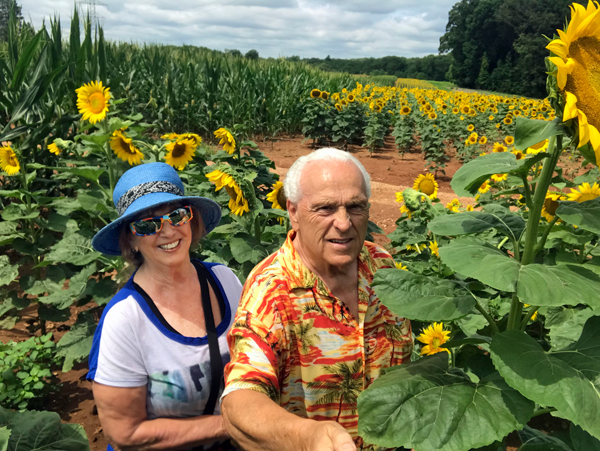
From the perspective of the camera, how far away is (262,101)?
14.9 m

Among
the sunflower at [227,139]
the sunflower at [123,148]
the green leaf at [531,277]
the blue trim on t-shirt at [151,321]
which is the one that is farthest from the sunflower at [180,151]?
the green leaf at [531,277]

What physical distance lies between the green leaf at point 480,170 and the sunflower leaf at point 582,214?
154mm

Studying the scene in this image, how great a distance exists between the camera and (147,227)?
1981 mm

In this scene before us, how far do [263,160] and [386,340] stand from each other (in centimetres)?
220

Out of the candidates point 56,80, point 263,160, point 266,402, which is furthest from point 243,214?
point 56,80

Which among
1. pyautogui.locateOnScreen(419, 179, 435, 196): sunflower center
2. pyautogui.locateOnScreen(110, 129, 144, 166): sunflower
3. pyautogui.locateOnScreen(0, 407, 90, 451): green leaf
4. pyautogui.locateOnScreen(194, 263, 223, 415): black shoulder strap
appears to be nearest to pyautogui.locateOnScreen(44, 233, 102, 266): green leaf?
pyautogui.locateOnScreen(110, 129, 144, 166): sunflower

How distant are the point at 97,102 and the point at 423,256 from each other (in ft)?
9.17

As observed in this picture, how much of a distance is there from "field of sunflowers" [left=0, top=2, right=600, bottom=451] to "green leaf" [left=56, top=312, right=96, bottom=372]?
1 centimetres

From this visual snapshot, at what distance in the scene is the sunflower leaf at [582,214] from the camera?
1.10m

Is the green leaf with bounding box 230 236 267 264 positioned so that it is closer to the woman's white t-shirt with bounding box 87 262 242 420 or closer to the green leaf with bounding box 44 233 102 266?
the woman's white t-shirt with bounding box 87 262 242 420

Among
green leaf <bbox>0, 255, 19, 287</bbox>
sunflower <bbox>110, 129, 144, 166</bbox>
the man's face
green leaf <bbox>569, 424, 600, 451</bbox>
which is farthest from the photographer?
green leaf <bbox>0, 255, 19, 287</bbox>

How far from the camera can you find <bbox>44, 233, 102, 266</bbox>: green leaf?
3.19m

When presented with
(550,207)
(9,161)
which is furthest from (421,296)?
(9,161)

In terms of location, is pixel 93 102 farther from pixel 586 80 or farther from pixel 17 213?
pixel 586 80
